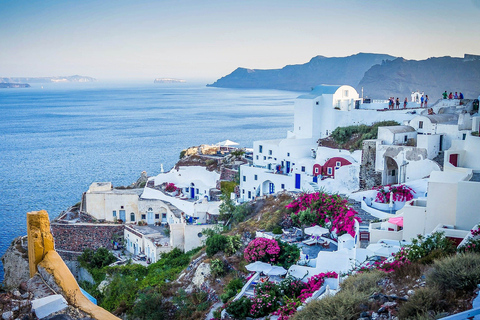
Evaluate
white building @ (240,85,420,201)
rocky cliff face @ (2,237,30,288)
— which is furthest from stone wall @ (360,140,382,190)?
rocky cliff face @ (2,237,30,288)

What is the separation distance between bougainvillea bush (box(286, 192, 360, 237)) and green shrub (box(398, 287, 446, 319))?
8.30 metres

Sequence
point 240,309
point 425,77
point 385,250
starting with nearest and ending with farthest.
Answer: point 240,309, point 385,250, point 425,77

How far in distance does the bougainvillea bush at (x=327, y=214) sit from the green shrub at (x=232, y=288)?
3824 millimetres

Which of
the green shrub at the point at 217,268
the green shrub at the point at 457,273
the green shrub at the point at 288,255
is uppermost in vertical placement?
the green shrub at the point at 457,273

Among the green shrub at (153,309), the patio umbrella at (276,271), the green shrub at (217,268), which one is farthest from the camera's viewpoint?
the green shrub at (217,268)

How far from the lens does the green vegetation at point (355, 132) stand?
27.5m

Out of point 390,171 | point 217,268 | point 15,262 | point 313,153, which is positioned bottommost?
point 15,262

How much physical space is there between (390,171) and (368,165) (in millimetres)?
1083

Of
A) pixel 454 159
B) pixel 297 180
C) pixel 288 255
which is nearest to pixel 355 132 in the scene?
pixel 297 180

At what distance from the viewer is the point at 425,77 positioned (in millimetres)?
88875

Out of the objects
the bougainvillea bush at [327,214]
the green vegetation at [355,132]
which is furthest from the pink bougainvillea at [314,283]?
the green vegetation at [355,132]

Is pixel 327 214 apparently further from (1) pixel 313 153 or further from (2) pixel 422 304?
(1) pixel 313 153

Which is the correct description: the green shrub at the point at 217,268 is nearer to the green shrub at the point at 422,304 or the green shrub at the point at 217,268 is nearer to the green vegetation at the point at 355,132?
the green shrub at the point at 422,304

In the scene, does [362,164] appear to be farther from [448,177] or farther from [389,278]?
[389,278]
